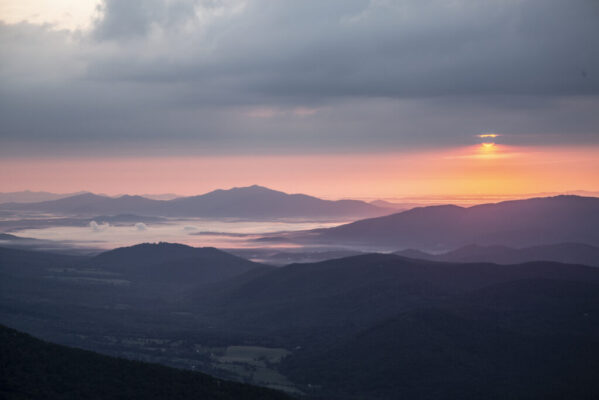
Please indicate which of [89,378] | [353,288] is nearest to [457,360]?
[89,378]

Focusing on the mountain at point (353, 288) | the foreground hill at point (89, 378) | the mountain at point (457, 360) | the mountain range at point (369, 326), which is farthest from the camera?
the mountain at point (353, 288)

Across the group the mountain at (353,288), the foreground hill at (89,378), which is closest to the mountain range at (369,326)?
the mountain at (353,288)

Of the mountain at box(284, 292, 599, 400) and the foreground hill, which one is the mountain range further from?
the foreground hill

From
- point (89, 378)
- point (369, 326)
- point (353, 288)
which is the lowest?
point (369, 326)

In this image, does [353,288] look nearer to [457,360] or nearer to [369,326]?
[369,326]

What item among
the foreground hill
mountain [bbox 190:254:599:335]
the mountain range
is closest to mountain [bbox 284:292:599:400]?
the mountain range

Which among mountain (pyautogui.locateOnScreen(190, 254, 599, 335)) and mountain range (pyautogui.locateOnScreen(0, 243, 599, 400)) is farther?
mountain (pyautogui.locateOnScreen(190, 254, 599, 335))

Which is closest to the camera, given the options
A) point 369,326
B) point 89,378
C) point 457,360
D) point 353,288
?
point 89,378

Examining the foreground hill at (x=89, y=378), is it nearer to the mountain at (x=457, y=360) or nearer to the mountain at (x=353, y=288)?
the mountain at (x=457, y=360)
